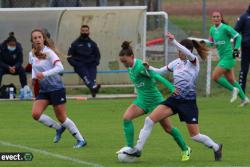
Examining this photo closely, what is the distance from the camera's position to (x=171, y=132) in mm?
13062

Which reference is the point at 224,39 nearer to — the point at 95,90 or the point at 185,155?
the point at 95,90

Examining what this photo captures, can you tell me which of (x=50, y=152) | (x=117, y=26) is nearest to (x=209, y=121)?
(x=50, y=152)

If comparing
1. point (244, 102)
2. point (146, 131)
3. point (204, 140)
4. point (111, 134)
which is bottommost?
point (244, 102)

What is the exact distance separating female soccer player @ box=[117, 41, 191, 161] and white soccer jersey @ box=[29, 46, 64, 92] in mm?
1227

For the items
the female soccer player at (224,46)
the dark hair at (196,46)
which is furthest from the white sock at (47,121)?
the female soccer player at (224,46)

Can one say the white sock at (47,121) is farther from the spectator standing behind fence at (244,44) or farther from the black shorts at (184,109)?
the spectator standing behind fence at (244,44)

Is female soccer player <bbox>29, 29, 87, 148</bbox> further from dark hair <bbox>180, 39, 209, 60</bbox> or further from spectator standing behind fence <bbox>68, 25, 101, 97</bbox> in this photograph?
spectator standing behind fence <bbox>68, 25, 101, 97</bbox>

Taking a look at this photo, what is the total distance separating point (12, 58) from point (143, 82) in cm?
992

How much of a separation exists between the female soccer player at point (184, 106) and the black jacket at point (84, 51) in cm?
988

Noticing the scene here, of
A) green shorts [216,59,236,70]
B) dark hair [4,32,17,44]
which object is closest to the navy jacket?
green shorts [216,59,236,70]

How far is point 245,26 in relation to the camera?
20.9m

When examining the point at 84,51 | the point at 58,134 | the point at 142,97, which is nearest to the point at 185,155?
the point at 142,97

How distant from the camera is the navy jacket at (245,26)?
20.8 m

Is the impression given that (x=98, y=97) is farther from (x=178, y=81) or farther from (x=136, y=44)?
(x=178, y=81)
